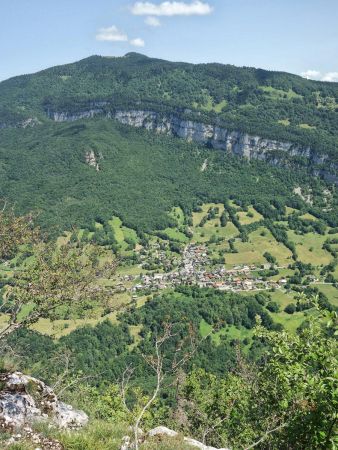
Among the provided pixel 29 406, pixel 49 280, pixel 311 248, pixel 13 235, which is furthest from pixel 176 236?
pixel 29 406

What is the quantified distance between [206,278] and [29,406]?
136 meters

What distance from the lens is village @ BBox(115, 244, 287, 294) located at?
143000 millimetres

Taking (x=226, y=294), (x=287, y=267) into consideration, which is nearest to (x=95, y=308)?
(x=226, y=294)

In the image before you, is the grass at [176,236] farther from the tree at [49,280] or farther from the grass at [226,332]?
the tree at [49,280]

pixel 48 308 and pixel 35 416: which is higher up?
pixel 48 308

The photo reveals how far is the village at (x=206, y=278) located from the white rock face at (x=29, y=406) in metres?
117

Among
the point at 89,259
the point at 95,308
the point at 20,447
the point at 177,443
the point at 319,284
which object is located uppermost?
the point at 89,259

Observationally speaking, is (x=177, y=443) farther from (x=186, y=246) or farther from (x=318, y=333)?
(x=186, y=246)

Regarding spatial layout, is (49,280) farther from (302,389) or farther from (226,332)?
(226,332)

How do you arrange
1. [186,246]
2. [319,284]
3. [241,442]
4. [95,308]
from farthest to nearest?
1. [186,246]
2. [319,284]
3. [241,442]
4. [95,308]

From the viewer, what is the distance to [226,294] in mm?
134500

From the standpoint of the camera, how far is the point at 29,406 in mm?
17281

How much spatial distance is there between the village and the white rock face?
117407mm

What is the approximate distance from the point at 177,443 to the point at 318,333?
6.23 m
